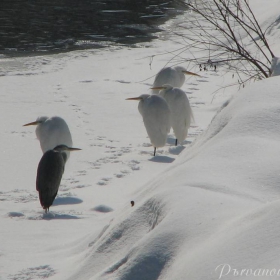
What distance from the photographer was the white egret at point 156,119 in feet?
27.9

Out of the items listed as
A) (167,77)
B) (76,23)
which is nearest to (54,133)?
(167,77)

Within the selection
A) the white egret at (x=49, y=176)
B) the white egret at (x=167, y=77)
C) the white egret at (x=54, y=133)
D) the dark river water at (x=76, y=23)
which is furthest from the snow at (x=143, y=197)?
the dark river water at (x=76, y=23)

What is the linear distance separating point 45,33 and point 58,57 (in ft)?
8.28

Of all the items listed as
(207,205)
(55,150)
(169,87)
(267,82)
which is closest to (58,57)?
(169,87)

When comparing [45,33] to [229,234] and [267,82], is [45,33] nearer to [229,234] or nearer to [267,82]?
[267,82]

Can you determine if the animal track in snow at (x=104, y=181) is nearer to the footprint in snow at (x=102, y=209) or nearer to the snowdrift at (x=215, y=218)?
the footprint in snow at (x=102, y=209)

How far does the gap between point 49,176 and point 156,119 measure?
8.26 ft

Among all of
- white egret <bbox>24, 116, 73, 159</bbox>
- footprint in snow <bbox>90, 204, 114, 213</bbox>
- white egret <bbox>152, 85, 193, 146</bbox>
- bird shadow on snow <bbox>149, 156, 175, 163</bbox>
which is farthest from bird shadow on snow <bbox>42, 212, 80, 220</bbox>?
white egret <bbox>152, 85, 193, 146</bbox>

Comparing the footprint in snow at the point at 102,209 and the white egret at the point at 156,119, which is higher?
the white egret at the point at 156,119

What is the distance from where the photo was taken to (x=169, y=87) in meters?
Answer: 9.22

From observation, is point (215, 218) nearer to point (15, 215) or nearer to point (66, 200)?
point (15, 215)

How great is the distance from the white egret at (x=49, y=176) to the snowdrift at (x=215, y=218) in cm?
205

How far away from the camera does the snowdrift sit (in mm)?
2508

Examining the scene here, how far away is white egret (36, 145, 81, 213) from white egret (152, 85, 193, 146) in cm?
235
